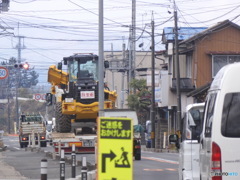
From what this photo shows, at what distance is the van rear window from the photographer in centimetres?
1016

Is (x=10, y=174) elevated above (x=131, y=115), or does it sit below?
below

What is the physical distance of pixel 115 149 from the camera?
12398 millimetres

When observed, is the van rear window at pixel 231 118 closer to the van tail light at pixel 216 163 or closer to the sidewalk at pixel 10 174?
the van tail light at pixel 216 163

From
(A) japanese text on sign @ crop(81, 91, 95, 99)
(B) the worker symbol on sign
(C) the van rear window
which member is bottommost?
(B) the worker symbol on sign

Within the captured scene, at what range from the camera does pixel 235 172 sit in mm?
→ 10133

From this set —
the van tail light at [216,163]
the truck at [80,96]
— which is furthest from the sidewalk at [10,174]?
the van tail light at [216,163]

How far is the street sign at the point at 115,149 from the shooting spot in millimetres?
12312

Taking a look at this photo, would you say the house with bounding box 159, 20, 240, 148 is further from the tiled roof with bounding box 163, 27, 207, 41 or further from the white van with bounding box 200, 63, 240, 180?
the white van with bounding box 200, 63, 240, 180

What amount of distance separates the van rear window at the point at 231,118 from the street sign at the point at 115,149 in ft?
8.75

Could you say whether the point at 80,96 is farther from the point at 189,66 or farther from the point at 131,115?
the point at 189,66

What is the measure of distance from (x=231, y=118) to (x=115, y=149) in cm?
295

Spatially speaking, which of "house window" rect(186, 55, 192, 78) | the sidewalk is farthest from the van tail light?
"house window" rect(186, 55, 192, 78)

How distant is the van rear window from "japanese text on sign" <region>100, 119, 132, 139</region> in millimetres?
2708

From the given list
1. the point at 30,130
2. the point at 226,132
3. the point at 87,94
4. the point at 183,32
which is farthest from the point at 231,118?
the point at 183,32
